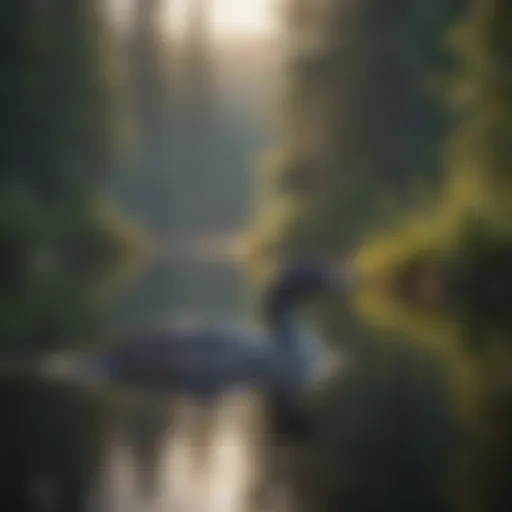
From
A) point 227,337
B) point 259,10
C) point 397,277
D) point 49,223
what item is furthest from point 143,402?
point 259,10

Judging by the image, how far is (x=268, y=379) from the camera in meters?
1.58

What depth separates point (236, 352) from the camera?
159cm

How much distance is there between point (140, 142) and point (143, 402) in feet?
1.12

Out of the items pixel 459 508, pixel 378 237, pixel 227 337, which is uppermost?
pixel 378 237

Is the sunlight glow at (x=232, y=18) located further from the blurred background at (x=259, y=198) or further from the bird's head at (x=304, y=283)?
the bird's head at (x=304, y=283)

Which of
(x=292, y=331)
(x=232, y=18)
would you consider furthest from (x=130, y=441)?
(x=232, y=18)

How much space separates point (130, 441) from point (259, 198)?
1.19ft

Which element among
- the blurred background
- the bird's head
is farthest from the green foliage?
the bird's head

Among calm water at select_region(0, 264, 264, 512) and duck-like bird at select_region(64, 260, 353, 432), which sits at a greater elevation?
duck-like bird at select_region(64, 260, 353, 432)

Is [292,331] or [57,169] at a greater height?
[57,169]

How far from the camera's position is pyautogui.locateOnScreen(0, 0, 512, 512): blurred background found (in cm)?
157

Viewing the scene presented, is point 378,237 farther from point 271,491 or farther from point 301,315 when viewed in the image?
point 271,491

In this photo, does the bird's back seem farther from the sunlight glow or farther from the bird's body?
the sunlight glow

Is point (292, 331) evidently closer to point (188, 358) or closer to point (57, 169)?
point (188, 358)
